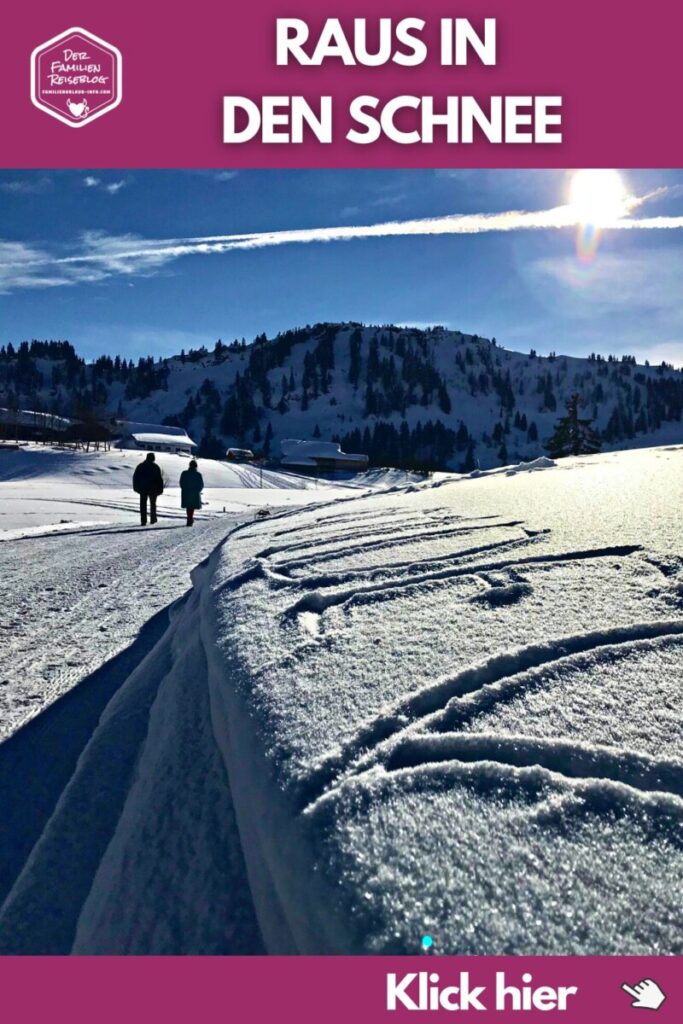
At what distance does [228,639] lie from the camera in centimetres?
262

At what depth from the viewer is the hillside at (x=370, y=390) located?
13888cm

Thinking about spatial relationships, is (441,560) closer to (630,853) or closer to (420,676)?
(420,676)

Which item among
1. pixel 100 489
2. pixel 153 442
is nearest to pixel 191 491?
pixel 100 489

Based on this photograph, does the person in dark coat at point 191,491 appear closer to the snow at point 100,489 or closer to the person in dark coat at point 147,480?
the person in dark coat at point 147,480

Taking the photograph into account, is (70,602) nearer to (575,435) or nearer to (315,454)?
(575,435)

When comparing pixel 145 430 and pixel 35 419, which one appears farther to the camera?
pixel 145 430

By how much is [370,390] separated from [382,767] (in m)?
166

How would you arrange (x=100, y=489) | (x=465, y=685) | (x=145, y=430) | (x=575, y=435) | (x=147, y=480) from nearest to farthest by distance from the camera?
(x=465, y=685) → (x=147, y=480) → (x=100, y=489) → (x=575, y=435) → (x=145, y=430)

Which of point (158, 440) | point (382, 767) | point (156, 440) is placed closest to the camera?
point (382, 767)

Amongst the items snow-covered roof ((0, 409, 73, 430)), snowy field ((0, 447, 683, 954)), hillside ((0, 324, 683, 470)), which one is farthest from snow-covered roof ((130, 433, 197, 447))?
snowy field ((0, 447, 683, 954))

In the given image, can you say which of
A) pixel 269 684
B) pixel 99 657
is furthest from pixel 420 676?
pixel 99 657

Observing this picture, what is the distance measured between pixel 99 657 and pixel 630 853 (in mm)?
3302

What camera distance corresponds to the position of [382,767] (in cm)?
147
